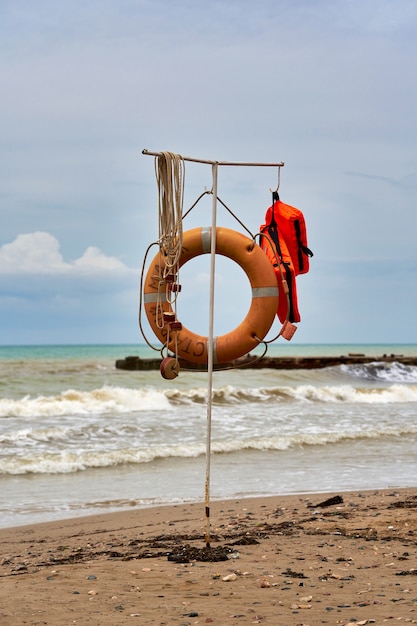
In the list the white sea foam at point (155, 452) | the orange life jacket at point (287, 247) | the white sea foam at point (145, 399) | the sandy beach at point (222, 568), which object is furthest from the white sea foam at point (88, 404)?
the orange life jacket at point (287, 247)

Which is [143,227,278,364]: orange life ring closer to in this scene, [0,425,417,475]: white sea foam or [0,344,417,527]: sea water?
[0,344,417,527]: sea water

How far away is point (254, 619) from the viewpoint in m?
4.14

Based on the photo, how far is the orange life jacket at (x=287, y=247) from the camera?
6191 mm

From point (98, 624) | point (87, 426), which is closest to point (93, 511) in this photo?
point (98, 624)

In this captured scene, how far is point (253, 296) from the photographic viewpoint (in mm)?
A: 6039

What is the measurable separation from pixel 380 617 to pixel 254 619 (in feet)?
2.06

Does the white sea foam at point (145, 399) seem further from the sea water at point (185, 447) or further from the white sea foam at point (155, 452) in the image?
the white sea foam at point (155, 452)

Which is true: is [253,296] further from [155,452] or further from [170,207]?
[155,452]

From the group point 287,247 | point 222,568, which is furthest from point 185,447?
point 222,568

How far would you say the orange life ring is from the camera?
5.95 meters

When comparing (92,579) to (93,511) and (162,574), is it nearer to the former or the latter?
(162,574)

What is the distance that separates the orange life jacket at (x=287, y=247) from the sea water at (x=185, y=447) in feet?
4.17

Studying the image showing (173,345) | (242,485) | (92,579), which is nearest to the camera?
(92,579)

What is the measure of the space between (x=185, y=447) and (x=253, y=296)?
21.6 feet
